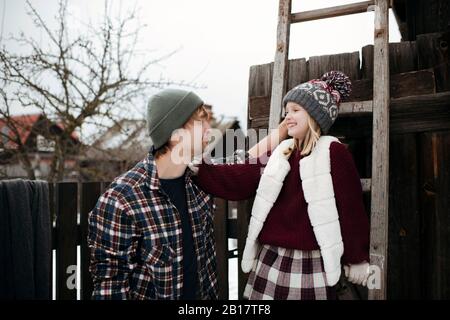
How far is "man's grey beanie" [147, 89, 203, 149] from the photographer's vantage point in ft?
5.75

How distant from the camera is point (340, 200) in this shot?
5.59ft

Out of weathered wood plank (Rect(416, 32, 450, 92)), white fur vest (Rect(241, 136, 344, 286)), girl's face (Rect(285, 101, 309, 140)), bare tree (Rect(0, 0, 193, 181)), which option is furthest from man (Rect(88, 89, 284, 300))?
bare tree (Rect(0, 0, 193, 181))

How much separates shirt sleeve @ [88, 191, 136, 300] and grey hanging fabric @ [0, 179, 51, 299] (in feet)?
2.19

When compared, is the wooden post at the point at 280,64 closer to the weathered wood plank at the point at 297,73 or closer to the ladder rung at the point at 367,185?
the weathered wood plank at the point at 297,73

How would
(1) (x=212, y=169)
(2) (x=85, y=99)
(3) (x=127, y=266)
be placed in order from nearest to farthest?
(3) (x=127, y=266) → (1) (x=212, y=169) → (2) (x=85, y=99)

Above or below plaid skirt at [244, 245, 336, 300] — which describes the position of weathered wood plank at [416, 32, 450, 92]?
above

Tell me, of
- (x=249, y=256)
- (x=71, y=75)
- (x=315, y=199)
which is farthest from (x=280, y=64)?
(x=71, y=75)

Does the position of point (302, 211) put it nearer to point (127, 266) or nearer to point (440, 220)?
point (127, 266)

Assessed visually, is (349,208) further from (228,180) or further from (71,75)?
(71,75)

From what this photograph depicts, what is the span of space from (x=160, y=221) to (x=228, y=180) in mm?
472

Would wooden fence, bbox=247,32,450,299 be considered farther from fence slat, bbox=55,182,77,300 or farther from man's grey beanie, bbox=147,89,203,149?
fence slat, bbox=55,182,77,300

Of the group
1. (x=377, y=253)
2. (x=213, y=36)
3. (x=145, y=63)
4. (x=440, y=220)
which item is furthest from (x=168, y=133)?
(x=213, y=36)

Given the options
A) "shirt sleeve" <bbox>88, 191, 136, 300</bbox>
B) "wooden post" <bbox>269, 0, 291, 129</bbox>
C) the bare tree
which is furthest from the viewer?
the bare tree
